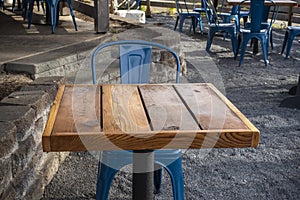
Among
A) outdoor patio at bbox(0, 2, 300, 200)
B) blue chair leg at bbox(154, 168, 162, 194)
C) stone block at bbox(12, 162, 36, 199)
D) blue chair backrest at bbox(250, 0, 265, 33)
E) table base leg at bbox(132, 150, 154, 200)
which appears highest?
blue chair backrest at bbox(250, 0, 265, 33)

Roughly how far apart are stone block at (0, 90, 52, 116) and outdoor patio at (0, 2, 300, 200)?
47 cm

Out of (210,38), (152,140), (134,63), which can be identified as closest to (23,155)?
(134,63)

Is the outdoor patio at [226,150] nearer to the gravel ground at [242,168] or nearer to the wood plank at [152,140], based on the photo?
the gravel ground at [242,168]

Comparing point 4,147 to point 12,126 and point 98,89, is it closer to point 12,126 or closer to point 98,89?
point 12,126

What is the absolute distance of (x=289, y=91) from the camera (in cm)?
448

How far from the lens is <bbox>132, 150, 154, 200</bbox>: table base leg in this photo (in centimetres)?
171

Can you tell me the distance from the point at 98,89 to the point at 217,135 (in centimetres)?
74

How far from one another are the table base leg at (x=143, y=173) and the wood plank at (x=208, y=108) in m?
0.27

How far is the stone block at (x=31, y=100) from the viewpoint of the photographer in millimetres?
2232

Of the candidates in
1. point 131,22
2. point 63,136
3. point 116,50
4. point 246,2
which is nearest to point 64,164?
point 63,136

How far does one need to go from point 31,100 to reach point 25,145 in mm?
305

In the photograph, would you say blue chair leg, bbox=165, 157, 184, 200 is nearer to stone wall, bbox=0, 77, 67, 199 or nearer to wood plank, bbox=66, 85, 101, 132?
wood plank, bbox=66, 85, 101, 132

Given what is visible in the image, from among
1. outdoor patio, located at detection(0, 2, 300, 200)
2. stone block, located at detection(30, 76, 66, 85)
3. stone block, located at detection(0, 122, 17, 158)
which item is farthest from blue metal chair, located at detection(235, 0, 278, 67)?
stone block, located at detection(0, 122, 17, 158)

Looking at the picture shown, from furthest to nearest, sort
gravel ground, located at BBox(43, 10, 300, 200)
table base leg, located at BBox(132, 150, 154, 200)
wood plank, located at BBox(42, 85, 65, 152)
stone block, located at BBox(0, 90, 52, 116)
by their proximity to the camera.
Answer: gravel ground, located at BBox(43, 10, 300, 200) → stone block, located at BBox(0, 90, 52, 116) → table base leg, located at BBox(132, 150, 154, 200) → wood plank, located at BBox(42, 85, 65, 152)
